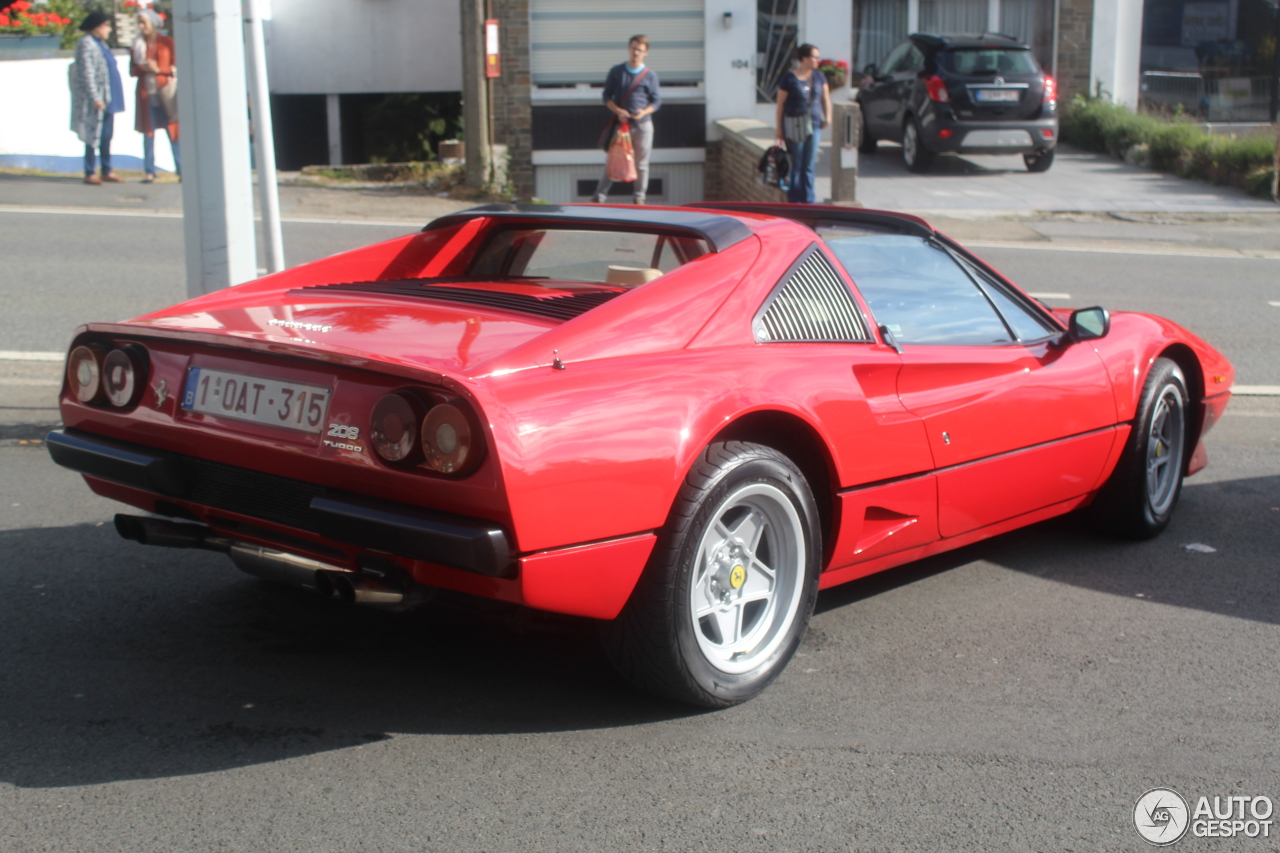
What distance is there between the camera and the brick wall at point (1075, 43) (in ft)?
73.2

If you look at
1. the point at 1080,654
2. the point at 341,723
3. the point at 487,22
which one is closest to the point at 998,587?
the point at 1080,654

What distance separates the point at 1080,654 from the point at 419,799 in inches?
79.8

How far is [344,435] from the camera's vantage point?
118 inches

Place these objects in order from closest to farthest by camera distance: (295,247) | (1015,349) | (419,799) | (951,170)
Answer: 1. (419,799)
2. (1015,349)
3. (295,247)
4. (951,170)

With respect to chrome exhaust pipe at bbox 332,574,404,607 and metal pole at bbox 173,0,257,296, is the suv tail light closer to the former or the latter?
metal pole at bbox 173,0,257,296

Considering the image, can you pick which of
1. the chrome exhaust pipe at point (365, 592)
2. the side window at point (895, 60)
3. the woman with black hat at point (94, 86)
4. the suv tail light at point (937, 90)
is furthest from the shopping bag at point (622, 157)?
the chrome exhaust pipe at point (365, 592)

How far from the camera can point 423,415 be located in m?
2.91

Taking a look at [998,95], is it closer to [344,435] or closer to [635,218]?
[635,218]

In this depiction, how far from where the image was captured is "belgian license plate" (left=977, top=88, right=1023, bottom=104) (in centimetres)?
1736

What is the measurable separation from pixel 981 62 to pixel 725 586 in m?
15.7

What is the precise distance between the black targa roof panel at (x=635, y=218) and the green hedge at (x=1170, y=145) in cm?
1550

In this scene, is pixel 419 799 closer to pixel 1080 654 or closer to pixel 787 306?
pixel 787 306

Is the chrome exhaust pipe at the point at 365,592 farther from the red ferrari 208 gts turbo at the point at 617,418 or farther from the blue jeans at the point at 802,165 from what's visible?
the blue jeans at the point at 802,165

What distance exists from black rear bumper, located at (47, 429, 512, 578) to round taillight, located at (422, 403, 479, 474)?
0.12 metres
